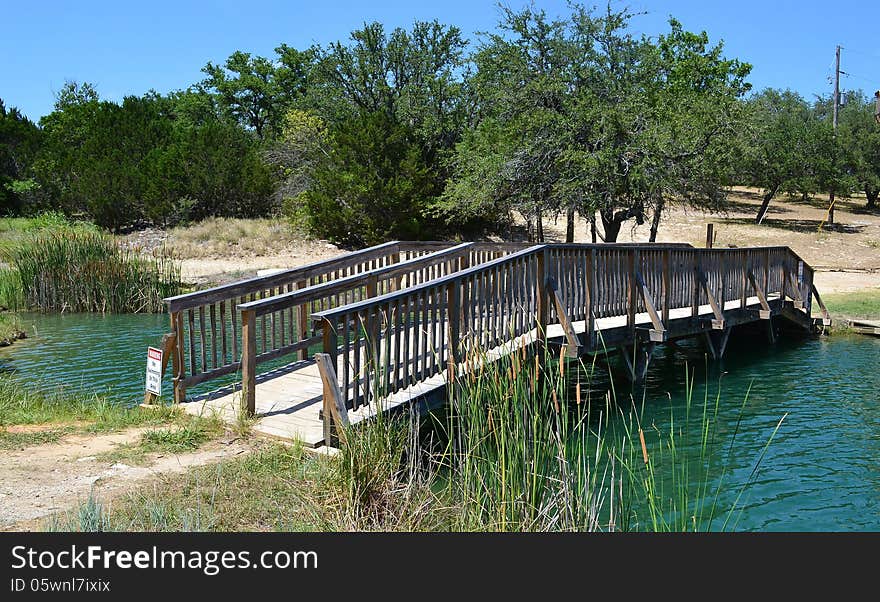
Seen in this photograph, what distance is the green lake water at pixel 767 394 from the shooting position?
720 cm

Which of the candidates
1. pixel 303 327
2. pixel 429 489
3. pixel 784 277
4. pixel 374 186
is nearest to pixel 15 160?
pixel 374 186

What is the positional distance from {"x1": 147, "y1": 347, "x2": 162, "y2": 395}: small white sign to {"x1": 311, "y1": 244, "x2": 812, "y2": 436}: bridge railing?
5.51 feet

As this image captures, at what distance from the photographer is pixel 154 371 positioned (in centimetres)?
750

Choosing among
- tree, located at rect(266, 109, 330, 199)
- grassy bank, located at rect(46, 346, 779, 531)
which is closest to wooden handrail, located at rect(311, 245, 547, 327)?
grassy bank, located at rect(46, 346, 779, 531)

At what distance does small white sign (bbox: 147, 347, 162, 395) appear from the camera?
743 cm

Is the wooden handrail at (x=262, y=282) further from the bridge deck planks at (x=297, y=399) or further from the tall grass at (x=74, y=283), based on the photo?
the tall grass at (x=74, y=283)

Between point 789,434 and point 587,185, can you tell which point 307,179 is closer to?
point 587,185

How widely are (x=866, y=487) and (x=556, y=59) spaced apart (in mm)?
17393

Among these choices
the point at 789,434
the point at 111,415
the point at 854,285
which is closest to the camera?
the point at 111,415

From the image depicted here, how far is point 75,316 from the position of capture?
16.9m

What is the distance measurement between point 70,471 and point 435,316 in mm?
3211

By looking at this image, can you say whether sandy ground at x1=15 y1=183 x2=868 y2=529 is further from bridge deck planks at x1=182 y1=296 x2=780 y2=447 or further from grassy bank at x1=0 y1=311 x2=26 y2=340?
grassy bank at x1=0 y1=311 x2=26 y2=340

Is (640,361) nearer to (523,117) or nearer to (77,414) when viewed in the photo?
(77,414)

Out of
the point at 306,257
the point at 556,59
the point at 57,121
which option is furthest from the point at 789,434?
the point at 57,121
